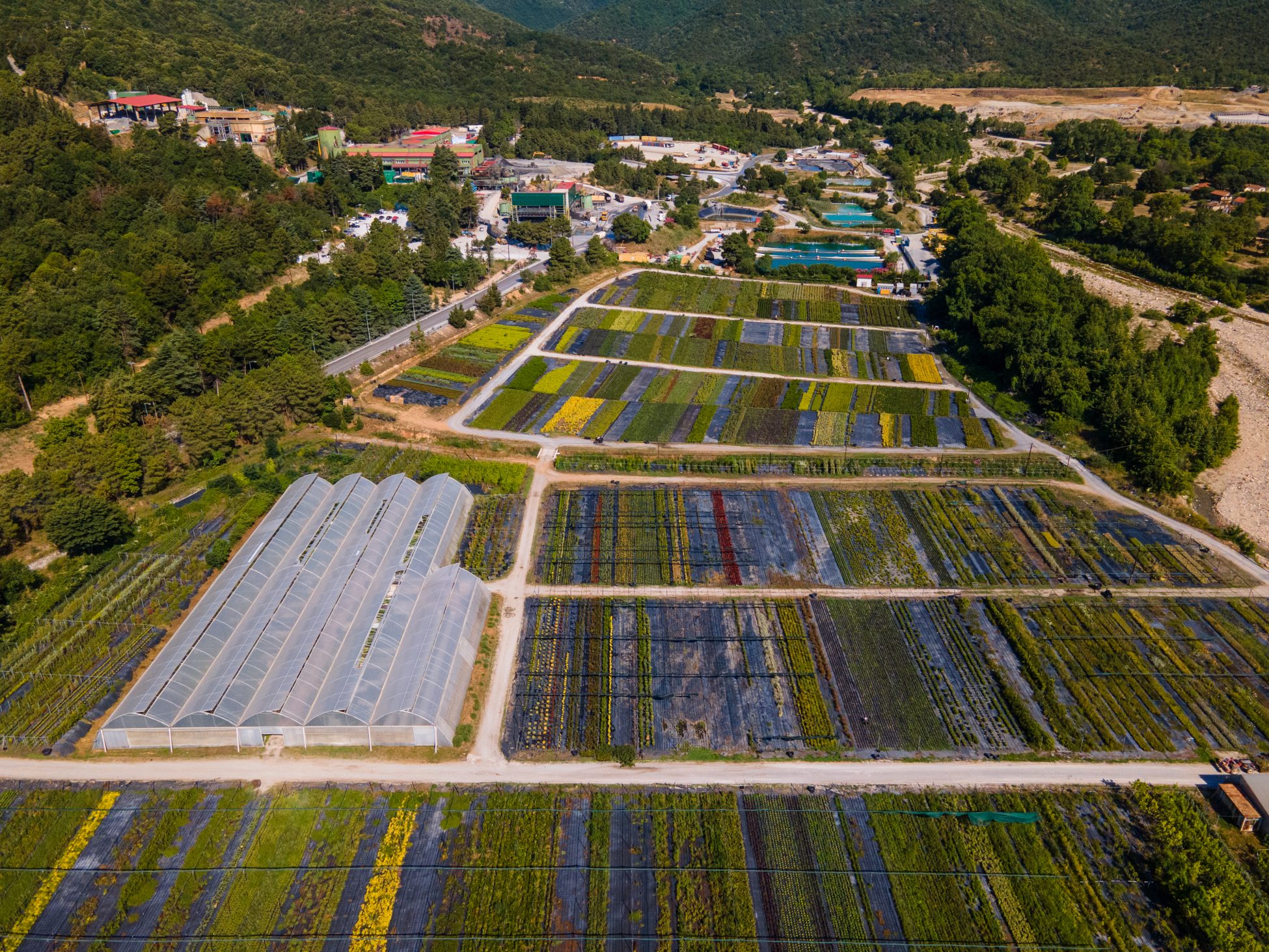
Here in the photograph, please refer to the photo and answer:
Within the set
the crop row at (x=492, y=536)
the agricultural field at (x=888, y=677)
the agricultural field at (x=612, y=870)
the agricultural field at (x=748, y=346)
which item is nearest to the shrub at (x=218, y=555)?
the crop row at (x=492, y=536)

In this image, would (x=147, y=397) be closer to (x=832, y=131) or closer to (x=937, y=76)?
(x=832, y=131)

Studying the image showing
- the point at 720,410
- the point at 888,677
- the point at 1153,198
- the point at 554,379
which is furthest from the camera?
the point at 1153,198

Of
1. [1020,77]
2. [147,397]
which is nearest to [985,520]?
[147,397]

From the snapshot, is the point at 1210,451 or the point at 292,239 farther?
the point at 292,239

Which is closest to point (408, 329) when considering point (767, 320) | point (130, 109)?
point (767, 320)

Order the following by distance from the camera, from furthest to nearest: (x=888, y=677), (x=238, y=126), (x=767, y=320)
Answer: (x=238, y=126), (x=767, y=320), (x=888, y=677)

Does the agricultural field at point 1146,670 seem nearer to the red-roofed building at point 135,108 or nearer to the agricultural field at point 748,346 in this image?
the agricultural field at point 748,346

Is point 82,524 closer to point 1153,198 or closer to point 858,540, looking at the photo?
point 858,540
